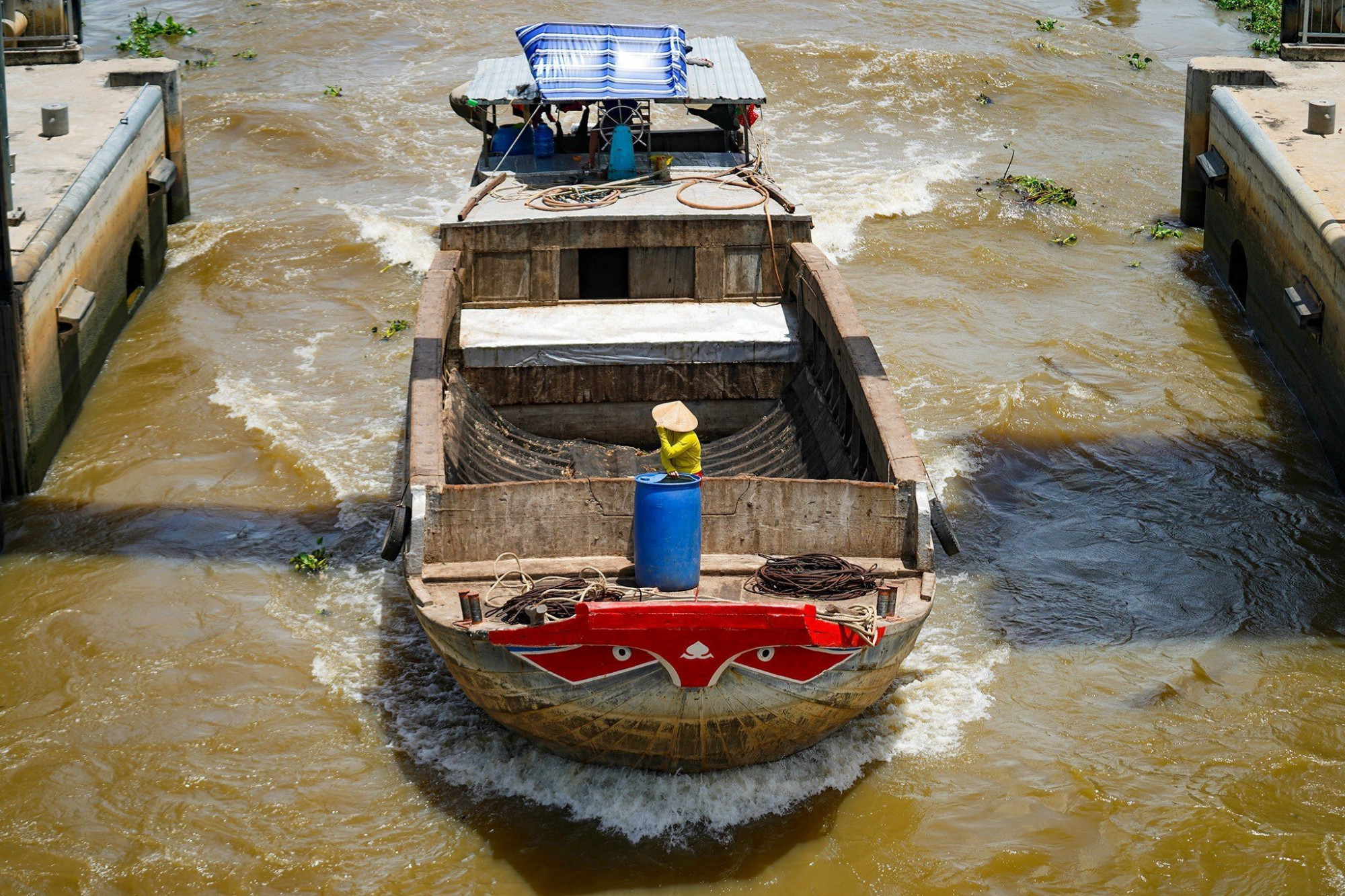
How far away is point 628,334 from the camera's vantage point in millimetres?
10195

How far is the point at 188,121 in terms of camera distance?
20.3 meters

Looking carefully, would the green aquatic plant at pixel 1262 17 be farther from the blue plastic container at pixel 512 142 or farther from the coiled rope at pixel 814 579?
the coiled rope at pixel 814 579

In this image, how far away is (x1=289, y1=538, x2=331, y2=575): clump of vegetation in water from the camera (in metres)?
9.90

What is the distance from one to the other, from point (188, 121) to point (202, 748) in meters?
14.8

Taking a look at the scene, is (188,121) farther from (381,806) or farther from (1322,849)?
(1322,849)

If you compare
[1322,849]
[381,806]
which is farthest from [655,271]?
[1322,849]

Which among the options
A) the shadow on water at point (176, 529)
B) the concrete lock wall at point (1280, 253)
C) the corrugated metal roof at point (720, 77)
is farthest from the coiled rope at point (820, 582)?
the concrete lock wall at point (1280, 253)

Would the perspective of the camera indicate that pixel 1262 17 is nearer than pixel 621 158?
No

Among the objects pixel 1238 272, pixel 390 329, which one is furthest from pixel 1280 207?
pixel 390 329

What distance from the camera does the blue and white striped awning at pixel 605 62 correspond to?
36.3ft

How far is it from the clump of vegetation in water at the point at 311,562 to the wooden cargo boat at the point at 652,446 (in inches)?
52.1

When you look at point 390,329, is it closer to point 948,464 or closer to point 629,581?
point 948,464

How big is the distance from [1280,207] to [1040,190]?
16.9 ft

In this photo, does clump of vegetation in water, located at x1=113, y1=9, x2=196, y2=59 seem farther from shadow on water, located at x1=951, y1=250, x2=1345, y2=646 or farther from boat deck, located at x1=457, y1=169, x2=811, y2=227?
shadow on water, located at x1=951, y1=250, x2=1345, y2=646
